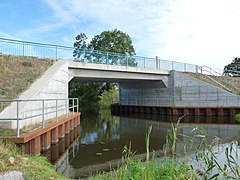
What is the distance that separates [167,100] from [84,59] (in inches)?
473

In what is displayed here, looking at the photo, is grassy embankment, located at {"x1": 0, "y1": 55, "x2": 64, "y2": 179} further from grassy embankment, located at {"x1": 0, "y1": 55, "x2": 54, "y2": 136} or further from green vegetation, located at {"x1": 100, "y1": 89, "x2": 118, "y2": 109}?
green vegetation, located at {"x1": 100, "y1": 89, "x2": 118, "y2": 109}

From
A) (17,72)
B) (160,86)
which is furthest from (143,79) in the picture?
(17,72)

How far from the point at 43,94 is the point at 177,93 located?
58.7 feet

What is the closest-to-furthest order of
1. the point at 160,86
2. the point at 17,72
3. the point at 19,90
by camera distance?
the point at 19,90 < the point at 17,72 < the point at 160,86

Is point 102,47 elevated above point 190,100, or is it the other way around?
point 102,47

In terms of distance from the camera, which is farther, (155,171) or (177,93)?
(177,93)

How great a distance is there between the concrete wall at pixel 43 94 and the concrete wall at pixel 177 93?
1395cm

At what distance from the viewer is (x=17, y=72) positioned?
15.0 metres

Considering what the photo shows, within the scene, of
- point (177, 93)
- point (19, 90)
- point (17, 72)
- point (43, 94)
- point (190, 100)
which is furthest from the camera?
point (177, 93)

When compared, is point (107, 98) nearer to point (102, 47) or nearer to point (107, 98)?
point (107, 98)

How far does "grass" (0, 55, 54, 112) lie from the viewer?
1234cm

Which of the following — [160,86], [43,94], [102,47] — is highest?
[102,47]

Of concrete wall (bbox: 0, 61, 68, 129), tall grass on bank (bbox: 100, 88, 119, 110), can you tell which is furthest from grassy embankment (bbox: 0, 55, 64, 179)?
tall grass on bank (bbox: 100, 88, 119, 110)

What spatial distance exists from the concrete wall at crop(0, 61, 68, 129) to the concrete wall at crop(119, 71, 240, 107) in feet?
45.8
